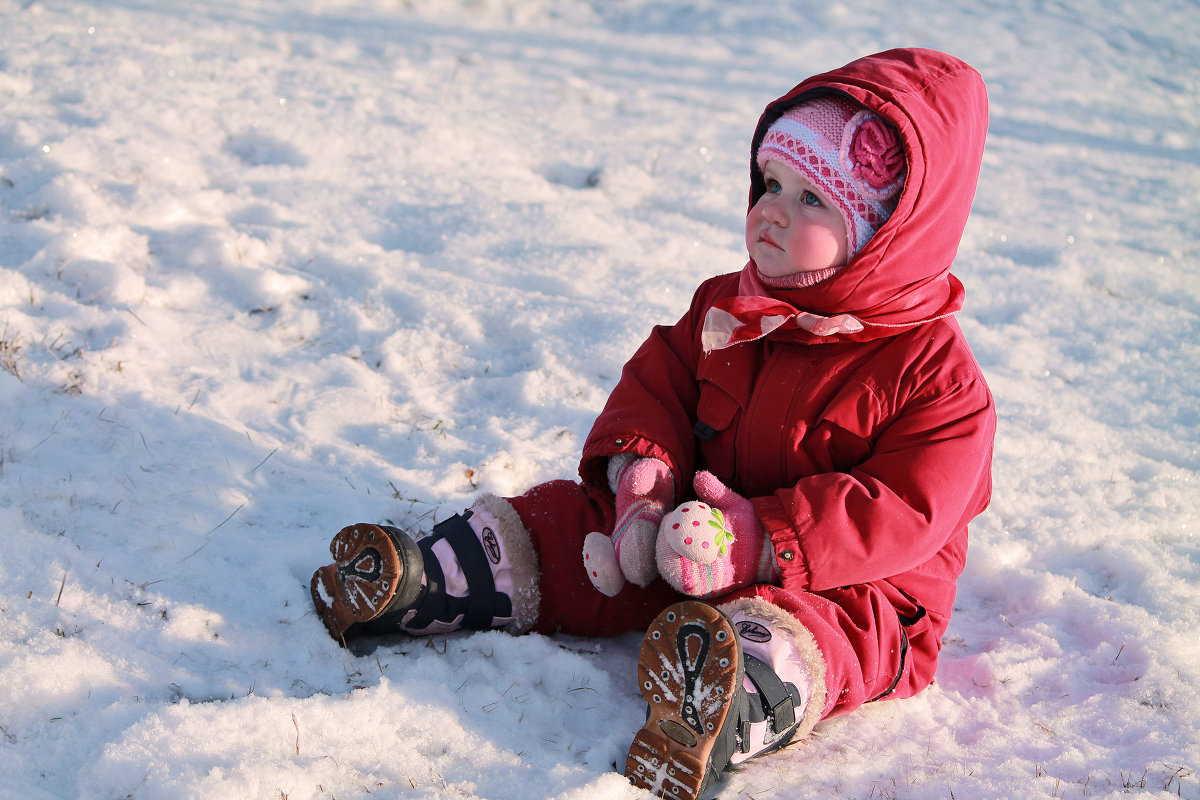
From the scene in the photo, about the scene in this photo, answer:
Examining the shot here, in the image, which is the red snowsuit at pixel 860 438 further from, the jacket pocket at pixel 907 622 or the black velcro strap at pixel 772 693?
the black velcro strap at pixel 772 693

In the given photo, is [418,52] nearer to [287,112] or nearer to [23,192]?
[287,112]

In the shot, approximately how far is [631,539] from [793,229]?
737mm

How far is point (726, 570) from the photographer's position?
1.85 meters

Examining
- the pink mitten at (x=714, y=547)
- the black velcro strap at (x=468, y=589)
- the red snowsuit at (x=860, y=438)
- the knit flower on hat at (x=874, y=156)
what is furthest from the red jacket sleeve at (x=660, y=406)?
the knit flower on hat at (x=874, y=156)

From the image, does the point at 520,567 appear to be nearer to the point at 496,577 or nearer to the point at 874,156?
the point at 496,577

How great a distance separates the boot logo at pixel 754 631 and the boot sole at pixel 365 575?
0.68 meters

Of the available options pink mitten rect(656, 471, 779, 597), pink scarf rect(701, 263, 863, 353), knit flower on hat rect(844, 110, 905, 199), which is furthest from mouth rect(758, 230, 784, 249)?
pink mitten rect(656, 471, 779, 597)

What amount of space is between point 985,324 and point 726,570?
101 inches

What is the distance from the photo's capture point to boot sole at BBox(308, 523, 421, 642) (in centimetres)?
190

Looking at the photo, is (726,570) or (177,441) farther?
(177,441)

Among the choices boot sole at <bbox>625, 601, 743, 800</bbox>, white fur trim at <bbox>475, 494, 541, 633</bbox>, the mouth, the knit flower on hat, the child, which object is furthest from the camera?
white fur trim at <bbox>475, 494, 541, 633</bbox>

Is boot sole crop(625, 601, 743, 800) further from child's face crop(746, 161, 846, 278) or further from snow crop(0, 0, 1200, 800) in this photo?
child's face crop(746, 161, 846, 278)

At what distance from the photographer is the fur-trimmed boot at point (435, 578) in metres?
1.92

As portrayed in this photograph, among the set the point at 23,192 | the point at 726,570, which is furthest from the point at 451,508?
the point at 23,192
